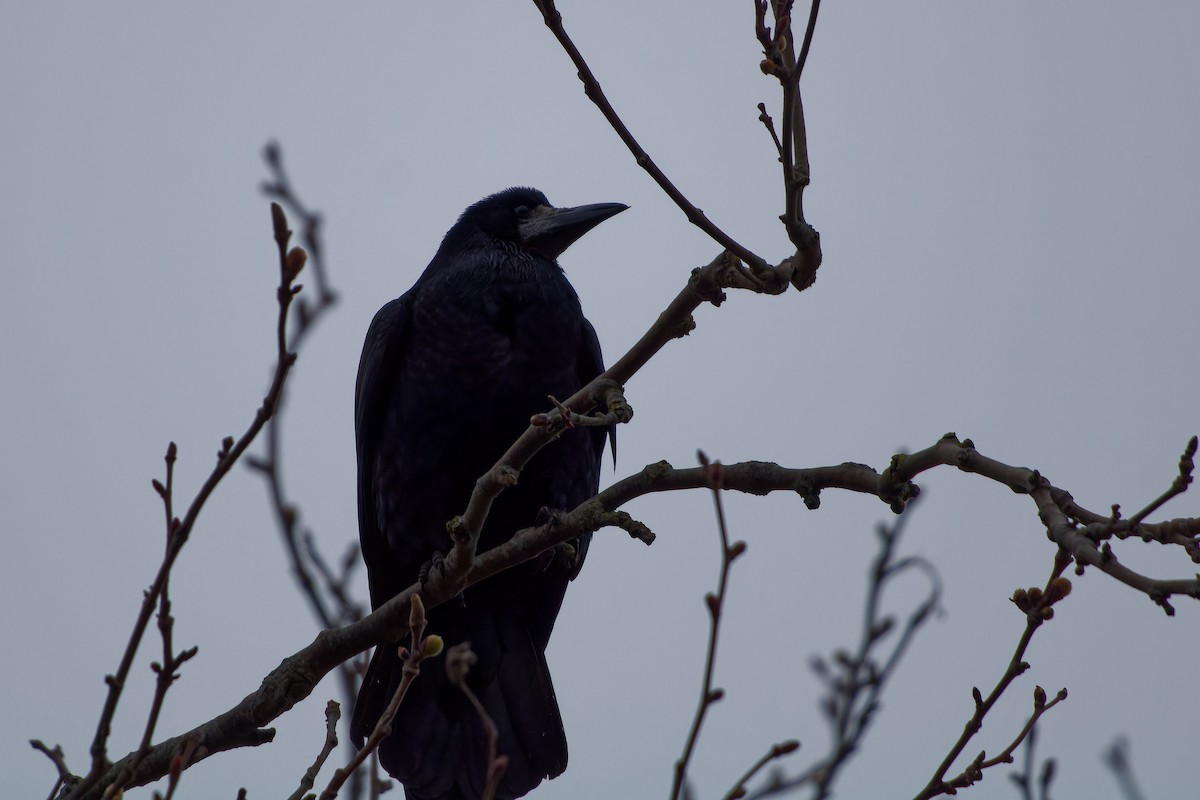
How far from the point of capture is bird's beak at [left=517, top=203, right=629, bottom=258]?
216 inches

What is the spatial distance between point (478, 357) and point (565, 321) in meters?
0.42

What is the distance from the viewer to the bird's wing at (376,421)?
488 cm

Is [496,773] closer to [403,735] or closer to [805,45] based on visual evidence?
[805,45]

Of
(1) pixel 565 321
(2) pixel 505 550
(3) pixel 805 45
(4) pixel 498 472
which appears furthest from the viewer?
(1) pixel 565 321

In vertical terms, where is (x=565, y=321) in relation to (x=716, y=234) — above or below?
above

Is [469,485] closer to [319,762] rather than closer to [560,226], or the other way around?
[560,226]

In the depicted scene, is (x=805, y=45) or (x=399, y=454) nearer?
(x=805, y=45)

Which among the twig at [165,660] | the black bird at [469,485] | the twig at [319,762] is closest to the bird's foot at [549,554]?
the black bird at [469,485]

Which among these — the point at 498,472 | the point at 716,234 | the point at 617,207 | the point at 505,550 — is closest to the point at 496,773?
the point at 498,472

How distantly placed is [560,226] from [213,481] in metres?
3.79

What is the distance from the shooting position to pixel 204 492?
5.95ft

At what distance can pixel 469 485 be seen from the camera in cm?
465

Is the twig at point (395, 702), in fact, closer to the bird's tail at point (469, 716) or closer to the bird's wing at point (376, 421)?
the bird's tail at point (469, 716)

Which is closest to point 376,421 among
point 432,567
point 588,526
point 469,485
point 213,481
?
point 469,485
